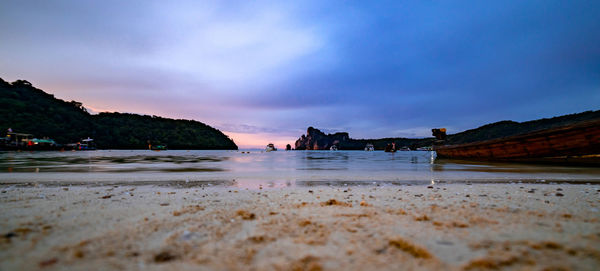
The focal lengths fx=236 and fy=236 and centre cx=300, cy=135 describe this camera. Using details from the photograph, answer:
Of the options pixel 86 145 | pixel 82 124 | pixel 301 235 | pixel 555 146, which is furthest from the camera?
pixel 82 124

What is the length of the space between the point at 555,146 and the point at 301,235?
1954 centimetres

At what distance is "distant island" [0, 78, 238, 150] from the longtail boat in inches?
5515

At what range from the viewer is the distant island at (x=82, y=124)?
97562 mm

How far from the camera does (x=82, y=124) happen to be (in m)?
120

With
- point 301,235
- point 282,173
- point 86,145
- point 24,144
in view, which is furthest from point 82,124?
point 301,235

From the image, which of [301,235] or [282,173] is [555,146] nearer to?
[282,173]

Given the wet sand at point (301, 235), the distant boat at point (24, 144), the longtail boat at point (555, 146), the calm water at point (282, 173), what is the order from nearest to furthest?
the wet sand at point (301, 235)
the calm water at point (282, 173)
the longtail boat at point (555, 146)
the distant boat at point (24, 144)

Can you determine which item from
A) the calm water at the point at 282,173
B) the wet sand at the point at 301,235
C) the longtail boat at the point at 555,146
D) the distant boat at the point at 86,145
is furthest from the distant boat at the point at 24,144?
the longtail boat at the point at 555,146

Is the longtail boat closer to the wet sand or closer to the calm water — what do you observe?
the calm water

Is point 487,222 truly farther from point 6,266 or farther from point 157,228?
point 6,266

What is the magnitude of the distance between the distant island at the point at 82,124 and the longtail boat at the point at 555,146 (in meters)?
140

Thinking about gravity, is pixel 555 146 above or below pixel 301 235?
above

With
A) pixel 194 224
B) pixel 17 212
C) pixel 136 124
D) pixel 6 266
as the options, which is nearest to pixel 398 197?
pixel 194 224

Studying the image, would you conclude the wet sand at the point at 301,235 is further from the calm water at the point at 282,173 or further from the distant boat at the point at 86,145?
the distant boat at the point at 86,145
